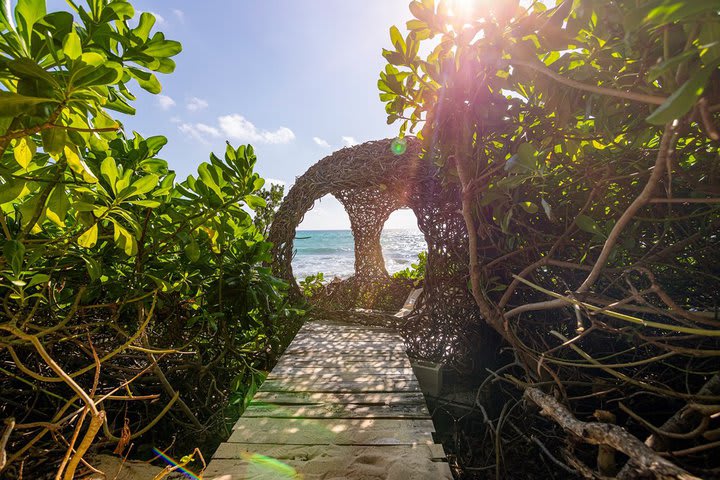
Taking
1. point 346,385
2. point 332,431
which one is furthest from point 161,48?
point 346,385

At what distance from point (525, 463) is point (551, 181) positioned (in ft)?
5.88

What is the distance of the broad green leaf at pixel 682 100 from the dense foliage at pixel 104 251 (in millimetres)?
1105

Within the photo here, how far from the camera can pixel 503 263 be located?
6.77 ft

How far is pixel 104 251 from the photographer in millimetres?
1437

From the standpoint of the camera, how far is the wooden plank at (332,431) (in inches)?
51.5

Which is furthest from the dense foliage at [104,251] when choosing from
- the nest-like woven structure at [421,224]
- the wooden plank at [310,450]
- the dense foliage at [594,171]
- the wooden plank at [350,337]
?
the nest-like woven structure at [421,224]

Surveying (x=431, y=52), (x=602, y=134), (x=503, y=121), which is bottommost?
(x=602, y=134)

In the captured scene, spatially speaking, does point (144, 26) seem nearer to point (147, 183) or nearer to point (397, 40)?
point (147, 183)

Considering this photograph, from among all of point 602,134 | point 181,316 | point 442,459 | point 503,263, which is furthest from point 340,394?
point 602,134

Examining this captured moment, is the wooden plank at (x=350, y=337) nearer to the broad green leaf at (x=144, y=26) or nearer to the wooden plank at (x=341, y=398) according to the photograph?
the wooden plank at (x=341, y=398)

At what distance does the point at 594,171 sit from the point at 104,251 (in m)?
2.52

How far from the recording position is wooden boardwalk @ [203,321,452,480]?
1.13 metres

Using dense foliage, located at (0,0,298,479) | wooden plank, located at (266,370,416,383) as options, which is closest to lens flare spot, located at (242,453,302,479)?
dense foliage, located at (0,0,298,479)

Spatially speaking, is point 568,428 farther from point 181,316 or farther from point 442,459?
point 181,316
